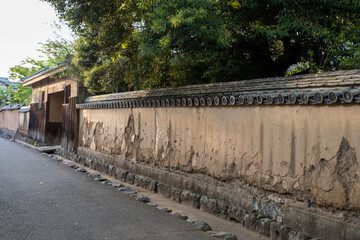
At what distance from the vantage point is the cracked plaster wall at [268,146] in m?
4.72

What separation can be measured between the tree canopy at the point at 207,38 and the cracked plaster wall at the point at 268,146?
1.72m

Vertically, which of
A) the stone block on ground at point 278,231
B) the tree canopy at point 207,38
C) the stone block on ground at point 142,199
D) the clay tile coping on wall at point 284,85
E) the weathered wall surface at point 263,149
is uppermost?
the tree canopy at point 207,38

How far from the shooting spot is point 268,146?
590cm

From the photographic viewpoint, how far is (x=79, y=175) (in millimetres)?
10906

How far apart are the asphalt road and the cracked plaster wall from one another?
60.4 inches

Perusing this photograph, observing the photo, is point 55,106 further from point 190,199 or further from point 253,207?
point 253,207

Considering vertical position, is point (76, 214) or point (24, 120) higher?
point (24, 120)

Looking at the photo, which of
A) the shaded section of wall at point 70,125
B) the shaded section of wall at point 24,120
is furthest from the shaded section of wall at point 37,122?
the shaded section of wall at point 70,125

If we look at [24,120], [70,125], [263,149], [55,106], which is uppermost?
[55,106]

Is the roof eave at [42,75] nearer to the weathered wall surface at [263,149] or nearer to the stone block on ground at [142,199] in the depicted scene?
the weathered wall surface at [263,149]

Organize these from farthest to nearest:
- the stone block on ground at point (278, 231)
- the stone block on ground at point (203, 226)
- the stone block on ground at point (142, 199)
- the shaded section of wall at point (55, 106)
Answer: the shaded section of wall at point (55, 106) < the stone block on ground at point (142, 199) < the stone block on ground at point (203, 226) < the stone block on ground at point (278, 231)

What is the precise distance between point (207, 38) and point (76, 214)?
15.3 ft

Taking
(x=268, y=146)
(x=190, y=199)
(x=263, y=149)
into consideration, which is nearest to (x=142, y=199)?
(x=190, y=199)

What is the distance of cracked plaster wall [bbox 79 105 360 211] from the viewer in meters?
4.72
